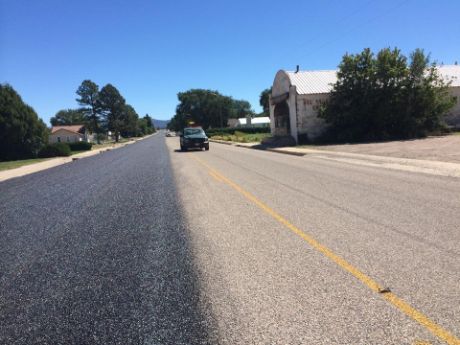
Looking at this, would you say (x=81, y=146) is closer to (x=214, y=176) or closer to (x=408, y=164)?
(x=214, y=176)

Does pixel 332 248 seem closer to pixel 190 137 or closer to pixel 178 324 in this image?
pixel 178 324

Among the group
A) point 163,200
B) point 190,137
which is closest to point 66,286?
point 163,200

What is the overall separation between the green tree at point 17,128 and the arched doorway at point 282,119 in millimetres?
23920

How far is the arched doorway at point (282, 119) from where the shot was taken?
129 ft

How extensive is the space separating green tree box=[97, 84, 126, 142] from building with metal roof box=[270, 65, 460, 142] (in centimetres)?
7937

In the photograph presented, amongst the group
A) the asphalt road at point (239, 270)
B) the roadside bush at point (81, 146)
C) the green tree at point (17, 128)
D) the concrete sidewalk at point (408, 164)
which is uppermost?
the green tree at point (17, 128)

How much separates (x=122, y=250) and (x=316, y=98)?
3090 centimetres

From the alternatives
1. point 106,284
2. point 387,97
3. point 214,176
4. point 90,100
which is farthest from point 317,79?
point 90,100

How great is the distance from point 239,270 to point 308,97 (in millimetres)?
31330

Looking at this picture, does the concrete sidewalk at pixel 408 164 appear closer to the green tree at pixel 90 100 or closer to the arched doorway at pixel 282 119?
the arched doorway at pixel 282 119

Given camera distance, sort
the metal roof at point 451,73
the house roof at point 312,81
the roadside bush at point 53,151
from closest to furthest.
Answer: the house roof at point 312,81, the metal roof at point 451,73, the roadside bush at point 53,151

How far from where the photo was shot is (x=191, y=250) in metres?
5.80

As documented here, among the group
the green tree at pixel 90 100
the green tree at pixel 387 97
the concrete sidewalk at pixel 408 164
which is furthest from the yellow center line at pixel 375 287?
the green tree at pixel 90 100

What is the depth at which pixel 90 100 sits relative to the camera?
107 metres
